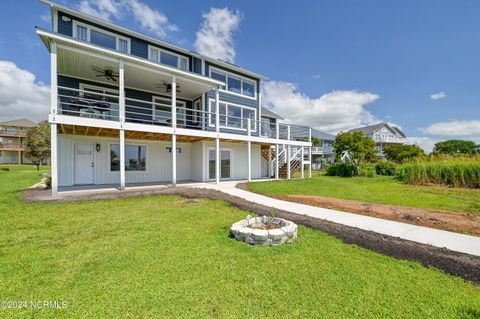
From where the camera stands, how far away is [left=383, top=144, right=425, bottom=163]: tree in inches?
1215

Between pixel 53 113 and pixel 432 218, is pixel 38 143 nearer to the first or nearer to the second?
pixel 53 113

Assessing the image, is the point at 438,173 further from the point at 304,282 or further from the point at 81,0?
the point at 81,0

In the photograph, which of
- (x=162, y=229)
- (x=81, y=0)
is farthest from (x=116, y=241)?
(x=81, y=0)

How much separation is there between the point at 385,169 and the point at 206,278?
26.3 m

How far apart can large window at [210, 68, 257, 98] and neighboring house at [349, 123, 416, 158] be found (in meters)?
39.9

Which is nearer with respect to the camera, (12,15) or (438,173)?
(12,15)

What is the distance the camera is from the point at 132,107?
12.6 meters

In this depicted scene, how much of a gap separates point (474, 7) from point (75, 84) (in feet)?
62.4

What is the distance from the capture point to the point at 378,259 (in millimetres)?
3766

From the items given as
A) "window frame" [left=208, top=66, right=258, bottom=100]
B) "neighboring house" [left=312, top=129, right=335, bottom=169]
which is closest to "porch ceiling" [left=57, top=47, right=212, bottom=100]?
"window frame" [left=208, top=66, right=258, bottom=100]

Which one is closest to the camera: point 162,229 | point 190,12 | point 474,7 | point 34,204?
point 162,229

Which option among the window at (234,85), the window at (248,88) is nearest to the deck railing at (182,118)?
the window at (234,85)

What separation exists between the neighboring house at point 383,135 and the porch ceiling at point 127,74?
46477mm

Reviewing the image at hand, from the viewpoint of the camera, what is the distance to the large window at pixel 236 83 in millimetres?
16625
